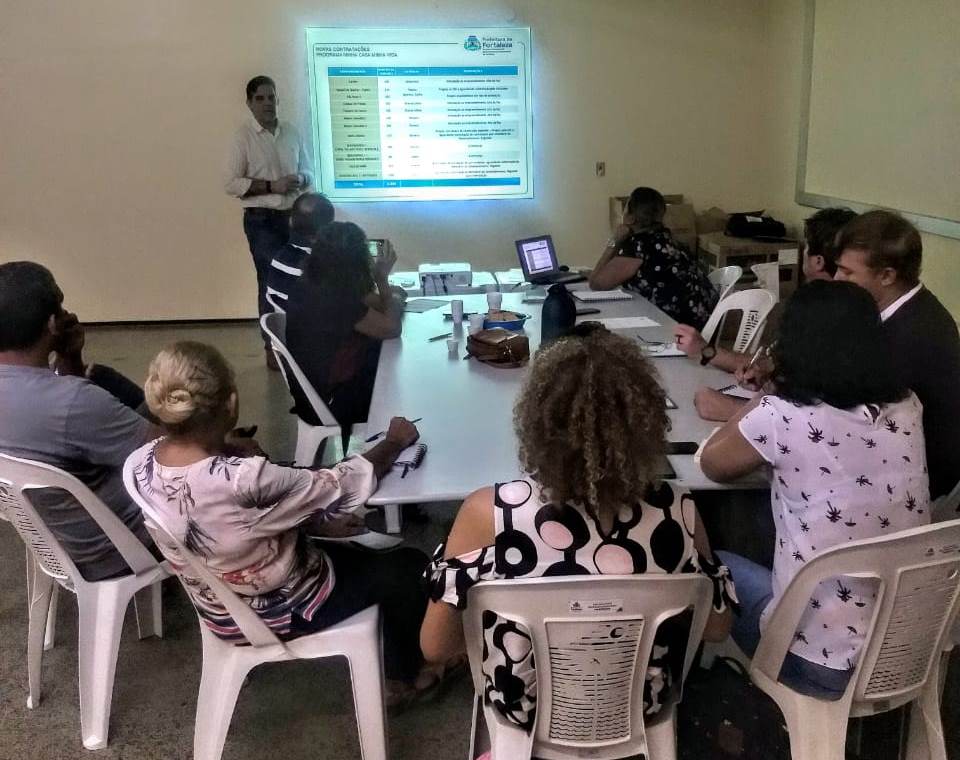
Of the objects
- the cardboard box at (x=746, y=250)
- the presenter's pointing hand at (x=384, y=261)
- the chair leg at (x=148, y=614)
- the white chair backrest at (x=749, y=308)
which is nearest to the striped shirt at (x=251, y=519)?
the chair leg at (x=148, y=614)

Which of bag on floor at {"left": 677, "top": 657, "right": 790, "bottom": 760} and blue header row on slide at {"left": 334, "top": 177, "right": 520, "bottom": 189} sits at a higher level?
blue header row on slide at {"left": 334, "top": 177, "right": 520, "bottom": 189}

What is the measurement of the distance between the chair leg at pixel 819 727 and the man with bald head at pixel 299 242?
2491 mm

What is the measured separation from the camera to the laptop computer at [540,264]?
151 inches

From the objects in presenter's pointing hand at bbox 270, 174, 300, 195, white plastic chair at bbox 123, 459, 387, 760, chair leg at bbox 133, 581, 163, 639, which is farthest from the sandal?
presenter's pointing hand at bbox 270, 174, 300, 195

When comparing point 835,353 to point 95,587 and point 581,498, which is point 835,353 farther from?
point 95,587

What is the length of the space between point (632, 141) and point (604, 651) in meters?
4.86

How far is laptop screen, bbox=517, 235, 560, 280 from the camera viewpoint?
12.6 ft

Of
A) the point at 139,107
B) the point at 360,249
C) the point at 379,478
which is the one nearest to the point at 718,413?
the point at 379,478

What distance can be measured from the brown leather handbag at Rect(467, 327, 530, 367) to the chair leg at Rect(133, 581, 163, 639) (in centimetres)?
119

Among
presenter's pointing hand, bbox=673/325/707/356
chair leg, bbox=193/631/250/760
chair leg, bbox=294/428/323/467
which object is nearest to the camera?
chair leg, bbox=193/631/250/760

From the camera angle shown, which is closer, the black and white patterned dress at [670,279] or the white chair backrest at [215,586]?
the white chair backrest at [215,586]

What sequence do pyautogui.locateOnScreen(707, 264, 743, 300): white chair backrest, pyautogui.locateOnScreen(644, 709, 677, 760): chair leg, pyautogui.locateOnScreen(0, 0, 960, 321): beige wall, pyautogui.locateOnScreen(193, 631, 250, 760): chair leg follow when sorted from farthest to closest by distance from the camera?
pyautogui.locateOnScreen(0, 0, 960, 321): beige wall → pyautogui.locateOnScreen(707, 264, 743, 300): white chair backrest → pyautogui.locateOnScreen(193, 631, 250, 760): chair leg → pyautogui.locateOnScreen(644, 709, 677, 760): chair leg

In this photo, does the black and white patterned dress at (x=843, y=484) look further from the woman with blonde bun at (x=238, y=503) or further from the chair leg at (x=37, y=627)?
the chair leg at (x=37, y=627)

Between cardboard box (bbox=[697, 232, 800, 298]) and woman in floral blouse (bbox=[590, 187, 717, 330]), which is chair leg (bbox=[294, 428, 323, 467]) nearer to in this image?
woman in floral blouse (bbox=[590, 187, 717, 330])
